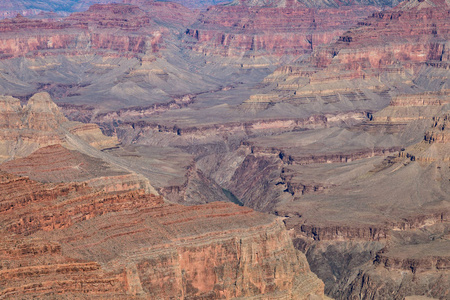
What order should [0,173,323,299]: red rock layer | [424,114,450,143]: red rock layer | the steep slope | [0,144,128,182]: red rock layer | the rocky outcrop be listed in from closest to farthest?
the steep slope
[0,173,323,299]: red rock layer
[0,144,128,182]: red rock layer
the rocky outcrop
[424,114,450,143]: red rock layer

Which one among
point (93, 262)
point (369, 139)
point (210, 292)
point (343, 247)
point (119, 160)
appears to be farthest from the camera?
point (369, 139)

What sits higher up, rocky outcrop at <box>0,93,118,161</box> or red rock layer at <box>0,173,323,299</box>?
red rock layer at <box>0,173,323,299</box>

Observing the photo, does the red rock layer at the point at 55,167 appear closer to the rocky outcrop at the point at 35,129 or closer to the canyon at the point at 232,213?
the canyon at the point at 232,213

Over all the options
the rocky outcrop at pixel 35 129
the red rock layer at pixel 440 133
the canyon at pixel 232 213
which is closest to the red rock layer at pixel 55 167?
the canyon at pixel 232 213

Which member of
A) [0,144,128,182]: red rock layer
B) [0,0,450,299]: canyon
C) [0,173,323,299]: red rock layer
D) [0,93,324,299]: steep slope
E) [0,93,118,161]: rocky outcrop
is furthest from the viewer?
[0,93,118,161]: rocky outcrop

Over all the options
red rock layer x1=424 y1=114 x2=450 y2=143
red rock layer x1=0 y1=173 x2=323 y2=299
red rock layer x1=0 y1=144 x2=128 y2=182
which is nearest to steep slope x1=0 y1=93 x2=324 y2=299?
red rock layer x1=0 y1=173 x2=323 y2=299

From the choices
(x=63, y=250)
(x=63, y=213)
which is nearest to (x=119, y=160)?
(x=63, y=213)

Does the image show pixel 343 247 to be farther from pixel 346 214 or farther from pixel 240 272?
pixel 240 272

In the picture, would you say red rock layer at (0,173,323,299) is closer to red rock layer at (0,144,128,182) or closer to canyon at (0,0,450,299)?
canyon at (0,0,450,299)
